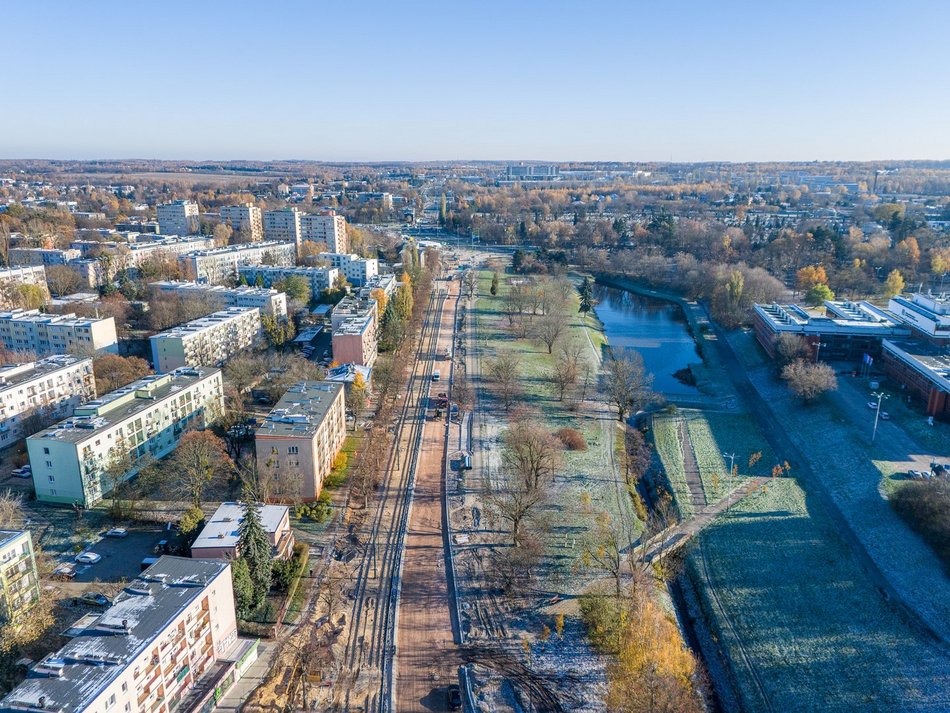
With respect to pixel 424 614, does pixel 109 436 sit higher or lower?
higher

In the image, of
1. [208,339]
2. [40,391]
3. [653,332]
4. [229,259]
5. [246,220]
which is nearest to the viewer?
[40,391]

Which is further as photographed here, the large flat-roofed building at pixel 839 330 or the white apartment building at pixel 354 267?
the white apartment building at pixel 354 267

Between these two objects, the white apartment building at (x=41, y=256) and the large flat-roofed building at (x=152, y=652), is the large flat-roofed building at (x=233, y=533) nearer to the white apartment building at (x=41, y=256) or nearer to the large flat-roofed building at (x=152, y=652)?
the large flat-roofed building at (x=152, y=652)

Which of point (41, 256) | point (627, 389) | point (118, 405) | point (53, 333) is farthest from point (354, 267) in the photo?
point (118, 405)

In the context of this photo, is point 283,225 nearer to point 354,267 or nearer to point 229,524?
point 354,267

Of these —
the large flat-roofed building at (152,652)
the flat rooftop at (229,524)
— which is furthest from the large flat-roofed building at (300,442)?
the large flat-roofed building at (152,652)

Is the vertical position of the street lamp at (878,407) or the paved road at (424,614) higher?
the street lamp at (878,407)

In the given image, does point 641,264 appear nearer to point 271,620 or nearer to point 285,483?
point 285,483

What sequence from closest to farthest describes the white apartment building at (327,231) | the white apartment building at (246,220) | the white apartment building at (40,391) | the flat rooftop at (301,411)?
1. the flat rooftop at (301,411)
2. the white apartment building at (40,391)
3. the white apartment building at (327,231)
4. the white apartment building at (246,220)
